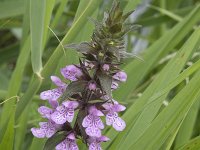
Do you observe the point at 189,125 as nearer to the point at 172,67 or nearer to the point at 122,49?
the point at 172,67

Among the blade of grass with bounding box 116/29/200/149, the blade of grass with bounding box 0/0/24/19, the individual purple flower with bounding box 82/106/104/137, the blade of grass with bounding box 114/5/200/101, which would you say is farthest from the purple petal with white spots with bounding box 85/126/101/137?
the blade of grass with bounding box 0/0/24/19

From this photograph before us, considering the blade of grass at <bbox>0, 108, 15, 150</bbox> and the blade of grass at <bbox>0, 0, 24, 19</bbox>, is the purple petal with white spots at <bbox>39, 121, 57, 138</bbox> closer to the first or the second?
the blade of grass at <bbox>0, 108, 15, 150</bbox>

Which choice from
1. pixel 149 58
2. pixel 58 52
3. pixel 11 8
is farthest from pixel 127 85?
pixel 11 8

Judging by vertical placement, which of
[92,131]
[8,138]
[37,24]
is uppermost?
[37,24]

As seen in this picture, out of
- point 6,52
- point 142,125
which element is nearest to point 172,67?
point 142,125

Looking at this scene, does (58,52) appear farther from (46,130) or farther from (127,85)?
(127,85)

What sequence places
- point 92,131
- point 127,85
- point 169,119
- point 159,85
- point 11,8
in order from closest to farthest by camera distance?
point 92,131 → point 169,119 → point 159,85 → point 127,85 → point 11,8
